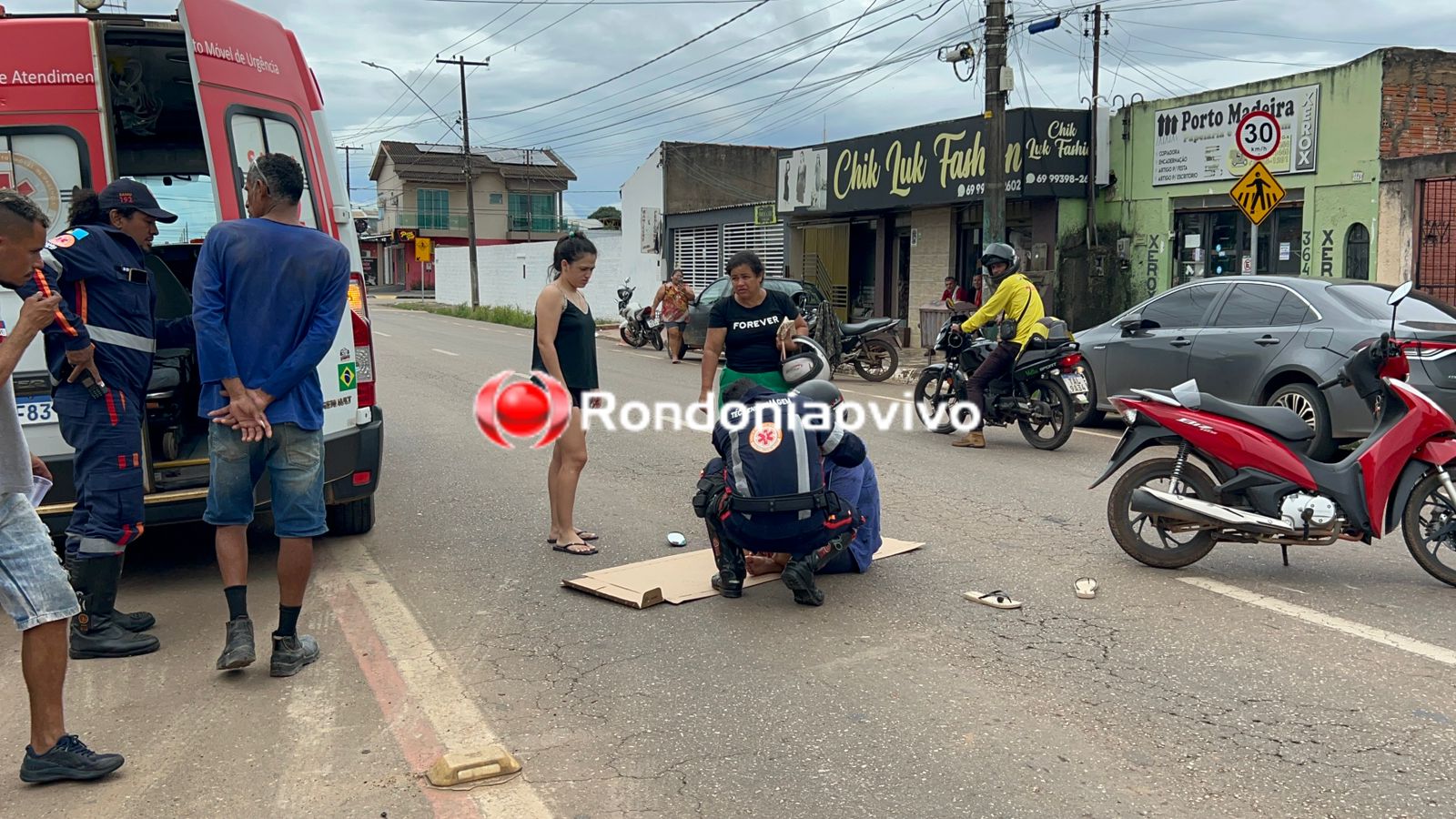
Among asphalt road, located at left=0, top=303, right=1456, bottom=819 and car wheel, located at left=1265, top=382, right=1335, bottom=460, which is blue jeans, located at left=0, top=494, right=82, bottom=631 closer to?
asphalt road, located at left=0, top=303, right=1456, bottom=819

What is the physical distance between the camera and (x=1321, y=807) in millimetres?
3572

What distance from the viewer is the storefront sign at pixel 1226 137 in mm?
16922

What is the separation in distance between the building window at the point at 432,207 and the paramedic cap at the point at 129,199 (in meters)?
68.8

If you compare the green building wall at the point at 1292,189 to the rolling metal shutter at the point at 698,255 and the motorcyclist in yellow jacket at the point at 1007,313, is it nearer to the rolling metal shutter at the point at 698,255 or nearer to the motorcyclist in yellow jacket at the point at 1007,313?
the motorcyclist in yellow jacket at the point at 1007,313

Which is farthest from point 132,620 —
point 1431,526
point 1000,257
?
point 1000,257

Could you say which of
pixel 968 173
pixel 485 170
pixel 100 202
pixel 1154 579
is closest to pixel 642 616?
pixel 1154 579

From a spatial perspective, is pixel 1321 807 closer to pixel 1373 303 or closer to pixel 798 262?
pixel 1373 303

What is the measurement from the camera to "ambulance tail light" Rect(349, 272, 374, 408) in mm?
6328

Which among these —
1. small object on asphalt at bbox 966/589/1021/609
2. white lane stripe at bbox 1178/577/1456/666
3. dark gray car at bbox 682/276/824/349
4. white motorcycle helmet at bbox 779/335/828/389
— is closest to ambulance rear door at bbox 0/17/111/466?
white motorcycle helmet at bbox 779/335/828/389

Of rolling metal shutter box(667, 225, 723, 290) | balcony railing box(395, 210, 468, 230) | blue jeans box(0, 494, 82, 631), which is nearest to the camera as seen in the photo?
blue jeans box(0, 494, 82, 631)

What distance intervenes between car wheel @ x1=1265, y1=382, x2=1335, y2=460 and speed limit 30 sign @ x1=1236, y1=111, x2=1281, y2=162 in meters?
8.45

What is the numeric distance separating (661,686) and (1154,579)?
2.89 metres

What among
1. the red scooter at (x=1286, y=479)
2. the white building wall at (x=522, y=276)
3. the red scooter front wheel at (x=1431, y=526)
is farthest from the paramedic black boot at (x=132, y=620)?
the white building wall at (x=522, y=276)

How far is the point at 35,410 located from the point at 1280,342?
9.00 m
